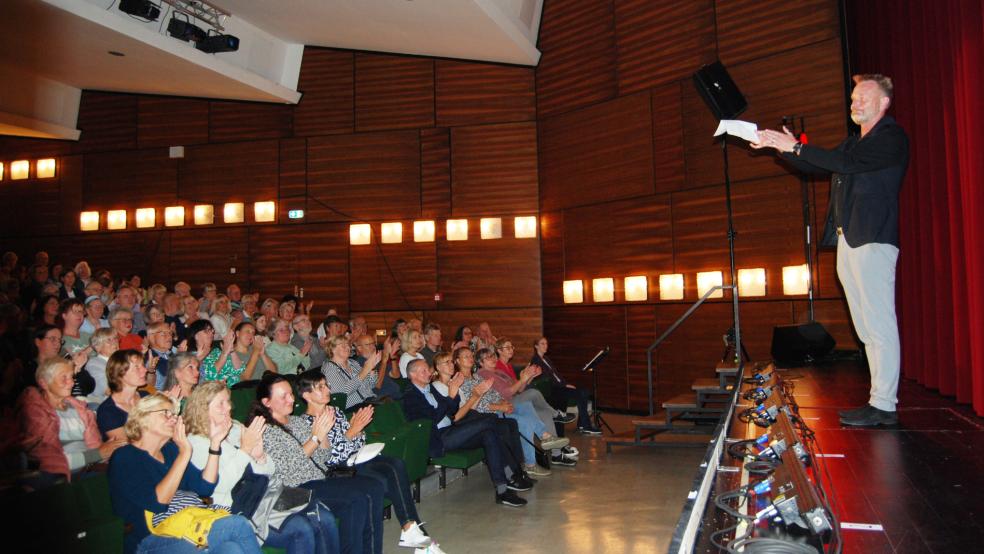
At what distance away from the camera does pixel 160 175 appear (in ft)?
35.3

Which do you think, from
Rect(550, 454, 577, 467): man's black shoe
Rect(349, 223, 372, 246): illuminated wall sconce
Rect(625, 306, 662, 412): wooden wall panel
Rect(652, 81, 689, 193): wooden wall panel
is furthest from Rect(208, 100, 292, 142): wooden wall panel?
Rect(550, 454, 577, 467): man's black shoe

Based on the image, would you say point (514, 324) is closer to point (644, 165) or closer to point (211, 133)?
point (644, 165)

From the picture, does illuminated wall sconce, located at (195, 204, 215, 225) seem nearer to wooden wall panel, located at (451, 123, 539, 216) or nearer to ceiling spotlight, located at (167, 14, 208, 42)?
ceiling spotlight, located at (167, 14, 208, 42)

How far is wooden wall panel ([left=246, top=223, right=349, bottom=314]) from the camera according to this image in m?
10.1

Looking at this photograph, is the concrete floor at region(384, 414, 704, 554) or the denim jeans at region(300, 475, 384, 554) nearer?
the denim jeans at region(300, 475, 384, 554)

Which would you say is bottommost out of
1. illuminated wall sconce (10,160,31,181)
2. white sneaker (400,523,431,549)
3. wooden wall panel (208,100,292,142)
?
white sneaker (400,523,431,549)

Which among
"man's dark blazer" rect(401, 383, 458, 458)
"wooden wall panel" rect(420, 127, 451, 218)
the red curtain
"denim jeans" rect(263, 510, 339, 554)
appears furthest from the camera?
"wooden wall panel" rect(420, 127, 451, 218)

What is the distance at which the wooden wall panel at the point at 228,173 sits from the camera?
10453 millimetres

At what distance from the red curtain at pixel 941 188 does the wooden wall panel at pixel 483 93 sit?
5.01m

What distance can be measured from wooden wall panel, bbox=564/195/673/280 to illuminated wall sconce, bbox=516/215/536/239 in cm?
50

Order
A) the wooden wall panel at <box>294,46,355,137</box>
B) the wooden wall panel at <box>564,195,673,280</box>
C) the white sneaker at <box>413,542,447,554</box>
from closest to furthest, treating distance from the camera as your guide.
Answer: the white sneaker at <box>413,542,447,554</box> < the wooden wall panel at <box>564,195,673,280</box> < the wooden wall panel at <box>294,46,355,137</box>

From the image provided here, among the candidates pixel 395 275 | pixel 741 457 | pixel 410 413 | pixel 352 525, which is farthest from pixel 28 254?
pixel 741 457

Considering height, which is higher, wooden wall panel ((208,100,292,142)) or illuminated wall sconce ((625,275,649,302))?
wooden wall panel ((208,100,292,142))

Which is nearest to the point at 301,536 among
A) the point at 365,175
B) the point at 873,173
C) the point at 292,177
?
the point at 873,173
